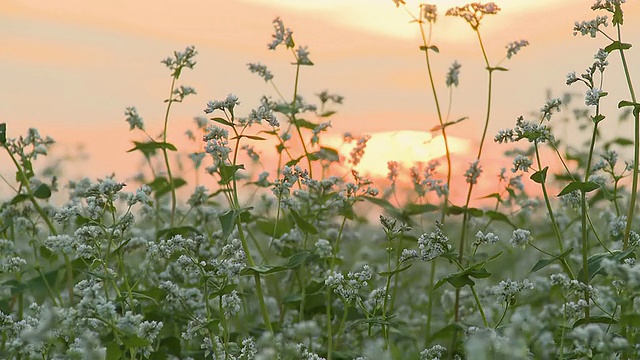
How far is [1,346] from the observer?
655cm

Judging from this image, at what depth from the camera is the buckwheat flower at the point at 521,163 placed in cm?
547

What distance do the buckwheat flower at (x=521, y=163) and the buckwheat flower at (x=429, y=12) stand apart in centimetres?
216

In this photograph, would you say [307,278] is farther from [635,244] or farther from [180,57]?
[635,244]

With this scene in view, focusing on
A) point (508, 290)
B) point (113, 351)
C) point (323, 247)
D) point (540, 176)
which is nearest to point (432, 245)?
point (508, 290)

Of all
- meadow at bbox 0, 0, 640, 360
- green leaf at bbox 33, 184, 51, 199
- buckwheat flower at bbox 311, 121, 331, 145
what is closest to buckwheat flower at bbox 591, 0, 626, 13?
meadow at bbox 0, 0, 640, 360

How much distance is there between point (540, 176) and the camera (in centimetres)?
522

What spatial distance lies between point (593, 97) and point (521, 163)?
0.59 metres

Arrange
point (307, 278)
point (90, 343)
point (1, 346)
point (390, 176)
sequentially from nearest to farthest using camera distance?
point (90, 343) < point (1, 346) < point (307, 278) < point (390, 176)

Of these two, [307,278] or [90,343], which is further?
[307,278]

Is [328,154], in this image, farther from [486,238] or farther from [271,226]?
[486,238]

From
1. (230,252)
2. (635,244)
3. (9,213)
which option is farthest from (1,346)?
(635,244)

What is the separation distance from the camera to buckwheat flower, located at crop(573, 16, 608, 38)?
557cm

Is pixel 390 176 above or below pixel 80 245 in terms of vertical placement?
above

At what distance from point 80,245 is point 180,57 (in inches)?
85.0
